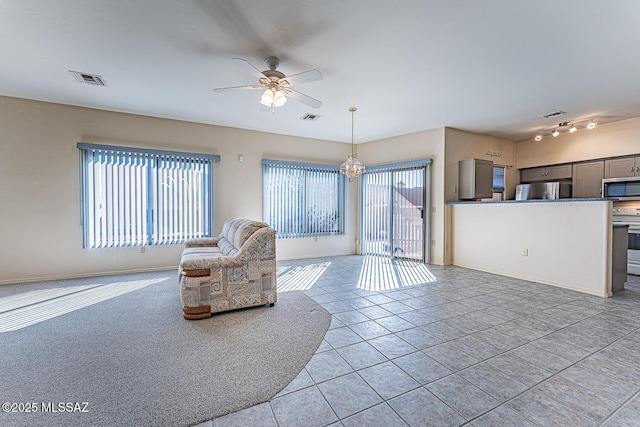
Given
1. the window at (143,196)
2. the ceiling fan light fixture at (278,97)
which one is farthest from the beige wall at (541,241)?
the window at (143,196)

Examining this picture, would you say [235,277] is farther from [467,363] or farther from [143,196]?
[143,196]

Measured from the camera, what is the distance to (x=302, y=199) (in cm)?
629

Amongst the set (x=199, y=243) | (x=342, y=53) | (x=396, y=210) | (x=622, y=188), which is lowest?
(x=199, y=243)

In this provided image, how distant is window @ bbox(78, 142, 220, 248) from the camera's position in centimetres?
455

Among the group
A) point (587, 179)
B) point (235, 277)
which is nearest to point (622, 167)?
point (587, 179)

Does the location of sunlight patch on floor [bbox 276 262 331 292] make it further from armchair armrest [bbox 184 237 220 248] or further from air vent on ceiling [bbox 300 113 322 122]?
air vent on ceiling [bbox 300 113 322 122]

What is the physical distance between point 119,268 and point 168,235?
0.91 m

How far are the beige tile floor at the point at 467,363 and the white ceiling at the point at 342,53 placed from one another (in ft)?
8.98

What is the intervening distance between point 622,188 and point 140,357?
25.3 feet

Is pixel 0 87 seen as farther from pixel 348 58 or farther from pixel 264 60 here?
pixel 348 58

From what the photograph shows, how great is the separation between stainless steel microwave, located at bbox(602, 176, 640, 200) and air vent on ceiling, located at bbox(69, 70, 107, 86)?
8229 mm

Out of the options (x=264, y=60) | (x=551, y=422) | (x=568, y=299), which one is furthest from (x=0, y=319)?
(x=568, y=299)

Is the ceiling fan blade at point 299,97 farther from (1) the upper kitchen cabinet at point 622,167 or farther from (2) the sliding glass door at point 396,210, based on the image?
(1) the upper kitchen cabinet at point 622,167

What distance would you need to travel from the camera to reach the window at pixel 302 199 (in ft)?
19.5
